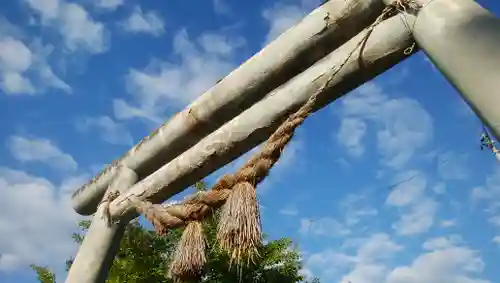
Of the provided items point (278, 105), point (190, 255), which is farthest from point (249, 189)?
point (190, 255)

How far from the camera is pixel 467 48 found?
1.44 metres

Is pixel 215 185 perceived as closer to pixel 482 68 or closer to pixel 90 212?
pixel 482 68

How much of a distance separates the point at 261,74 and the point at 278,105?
8.3 inches

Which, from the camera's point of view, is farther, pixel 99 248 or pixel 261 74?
pixel 99 248

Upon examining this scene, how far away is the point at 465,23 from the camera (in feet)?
4.86

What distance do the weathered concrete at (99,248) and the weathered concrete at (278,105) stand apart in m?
0.33

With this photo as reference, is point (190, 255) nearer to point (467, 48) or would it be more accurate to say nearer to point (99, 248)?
point (99, 248)

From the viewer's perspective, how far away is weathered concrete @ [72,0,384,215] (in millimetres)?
2092

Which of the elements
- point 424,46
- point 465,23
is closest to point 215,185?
point 424,46

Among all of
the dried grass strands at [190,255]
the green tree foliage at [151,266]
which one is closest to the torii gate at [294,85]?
the dried grass strands at [190,255]

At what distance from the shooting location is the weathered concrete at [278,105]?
1.90m

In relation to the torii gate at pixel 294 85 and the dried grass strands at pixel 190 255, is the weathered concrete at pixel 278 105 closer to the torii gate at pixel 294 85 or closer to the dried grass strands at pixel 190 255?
the torii gate at pixel 294 85

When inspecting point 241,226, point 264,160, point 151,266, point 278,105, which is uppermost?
point 151,266

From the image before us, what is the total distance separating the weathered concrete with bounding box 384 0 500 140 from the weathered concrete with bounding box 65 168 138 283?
2272mm
